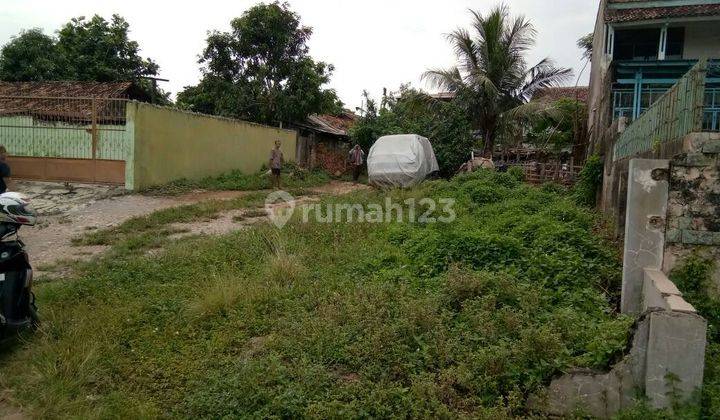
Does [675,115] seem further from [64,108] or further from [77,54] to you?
[77,54]

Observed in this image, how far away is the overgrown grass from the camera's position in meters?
11.6

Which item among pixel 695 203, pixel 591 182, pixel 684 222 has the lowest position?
pixel 684 222

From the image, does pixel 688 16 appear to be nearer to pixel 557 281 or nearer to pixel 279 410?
pixel 557 281

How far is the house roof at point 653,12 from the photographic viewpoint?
11930 millimetres

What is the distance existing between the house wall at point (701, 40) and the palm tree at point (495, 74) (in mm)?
3266

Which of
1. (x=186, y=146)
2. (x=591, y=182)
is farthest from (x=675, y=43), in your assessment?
(x=186, y=146)

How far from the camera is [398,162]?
38.6 feet

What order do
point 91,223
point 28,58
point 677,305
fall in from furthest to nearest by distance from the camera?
1. point 28,58
2. point 91,223
3. point 677,305

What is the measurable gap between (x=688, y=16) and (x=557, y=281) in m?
11.3

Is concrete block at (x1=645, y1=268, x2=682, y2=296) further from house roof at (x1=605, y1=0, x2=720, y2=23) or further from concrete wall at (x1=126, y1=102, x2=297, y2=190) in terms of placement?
house roof at (x1=605, y1=0, x2=720, y2=23)

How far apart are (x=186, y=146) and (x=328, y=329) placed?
10.2 meters

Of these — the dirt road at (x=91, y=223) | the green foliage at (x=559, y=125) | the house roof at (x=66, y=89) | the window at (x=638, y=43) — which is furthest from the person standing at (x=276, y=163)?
the window at (x=638, y=43)

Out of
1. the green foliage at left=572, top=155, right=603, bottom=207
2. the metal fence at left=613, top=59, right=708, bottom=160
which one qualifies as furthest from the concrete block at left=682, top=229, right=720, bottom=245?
the green foliage at left=572, top=155, right=603, bottom=207

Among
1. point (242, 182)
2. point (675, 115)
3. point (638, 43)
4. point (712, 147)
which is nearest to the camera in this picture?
point (712, 147)
